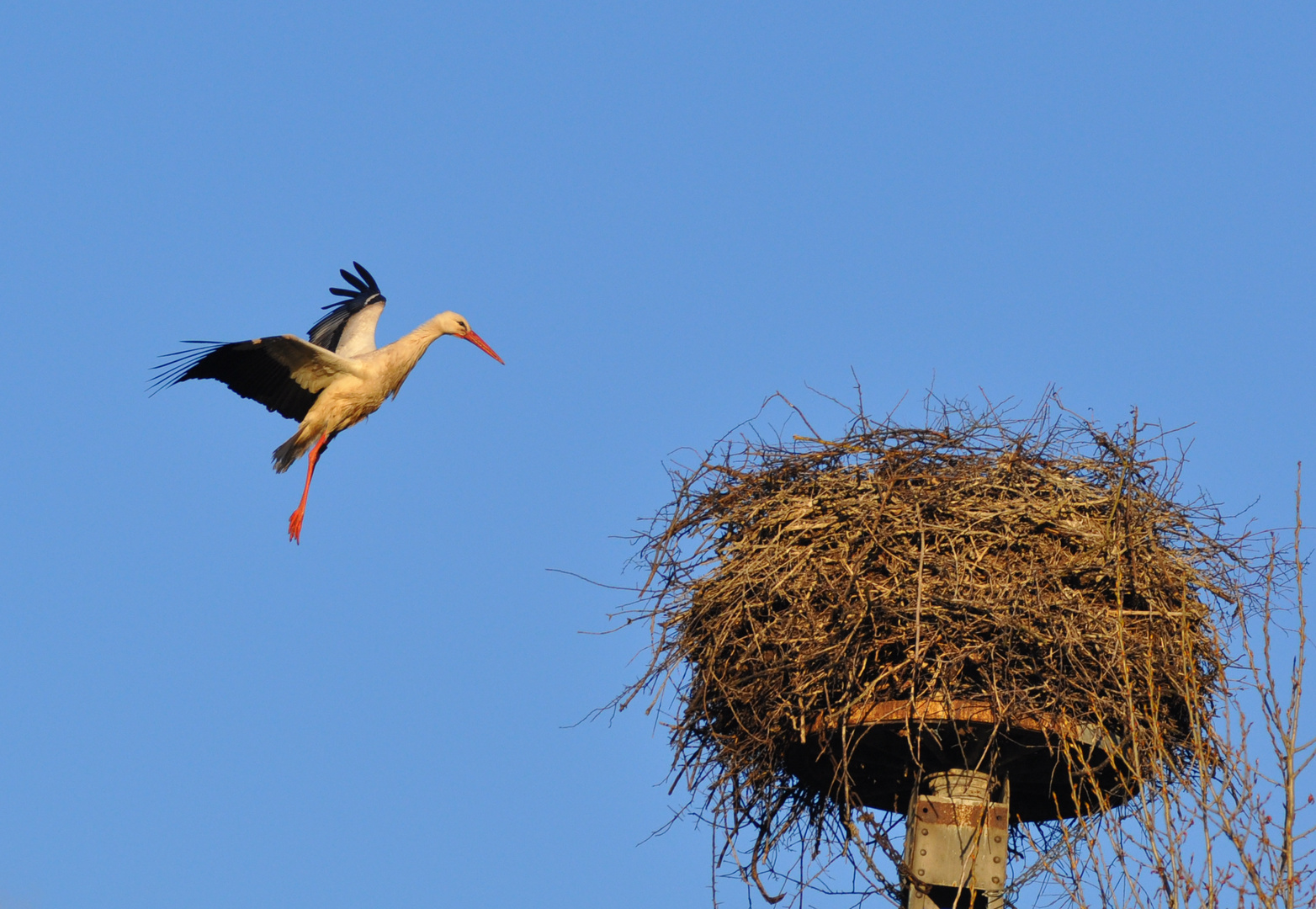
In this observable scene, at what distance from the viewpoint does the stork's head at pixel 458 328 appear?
1205cm

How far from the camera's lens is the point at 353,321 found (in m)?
12.2

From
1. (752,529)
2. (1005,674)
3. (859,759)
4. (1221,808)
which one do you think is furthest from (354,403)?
(1221,808)

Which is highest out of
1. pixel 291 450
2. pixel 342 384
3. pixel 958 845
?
pixel 342 384

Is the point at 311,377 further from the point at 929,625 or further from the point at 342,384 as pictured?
the point at 929,625

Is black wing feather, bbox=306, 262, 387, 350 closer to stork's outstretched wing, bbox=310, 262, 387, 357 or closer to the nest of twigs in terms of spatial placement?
stork's outstretched wing, bbox=310, 262, 387, 357

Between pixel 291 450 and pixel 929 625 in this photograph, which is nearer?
pixel 929 625

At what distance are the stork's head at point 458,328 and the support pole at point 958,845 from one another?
586 cm

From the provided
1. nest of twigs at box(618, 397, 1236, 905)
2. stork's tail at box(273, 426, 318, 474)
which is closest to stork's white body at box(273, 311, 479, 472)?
stork's tail at box(273, 426, 318, 474)

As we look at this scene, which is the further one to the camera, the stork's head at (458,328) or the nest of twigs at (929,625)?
the stork's head at (458,328)

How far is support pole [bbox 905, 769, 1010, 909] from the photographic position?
24.3 ft

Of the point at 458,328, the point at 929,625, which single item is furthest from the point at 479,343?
the point at 929,625

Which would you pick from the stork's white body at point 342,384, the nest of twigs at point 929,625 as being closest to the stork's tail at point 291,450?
the stork's white body at point 342,384

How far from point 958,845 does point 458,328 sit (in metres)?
6.28

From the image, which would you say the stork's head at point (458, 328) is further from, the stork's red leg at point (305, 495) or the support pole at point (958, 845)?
the support pole at point (958, 845)
